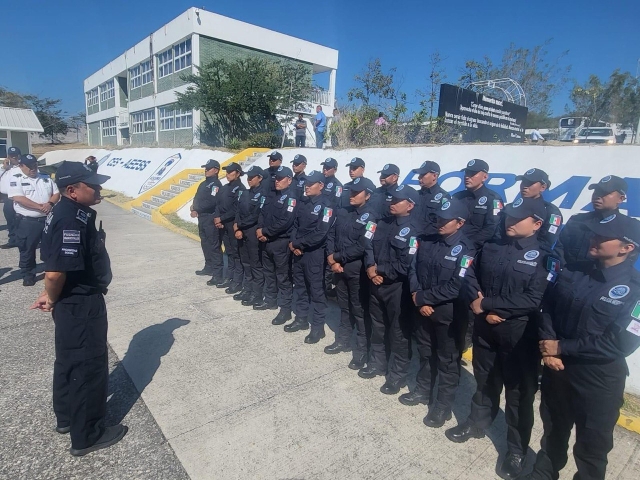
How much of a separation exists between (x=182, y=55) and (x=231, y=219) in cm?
2228

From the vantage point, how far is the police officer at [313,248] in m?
4.38

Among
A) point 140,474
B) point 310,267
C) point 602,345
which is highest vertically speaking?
point 602,345

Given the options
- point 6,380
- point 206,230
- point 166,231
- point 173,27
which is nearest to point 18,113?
point 173,27

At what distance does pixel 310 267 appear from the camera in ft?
14.7

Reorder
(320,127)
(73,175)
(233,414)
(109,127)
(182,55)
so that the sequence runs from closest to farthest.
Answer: (73,175)
(233,414)
(320,127)
(182,55)
(109,127)

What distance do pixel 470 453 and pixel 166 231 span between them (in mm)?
9149

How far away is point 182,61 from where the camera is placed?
24016 millimetres

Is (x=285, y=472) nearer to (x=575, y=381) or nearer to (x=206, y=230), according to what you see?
(x=575, y=381)

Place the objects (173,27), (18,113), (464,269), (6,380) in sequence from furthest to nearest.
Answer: (18,113) < (173,27) < (6,380) < (464,269)

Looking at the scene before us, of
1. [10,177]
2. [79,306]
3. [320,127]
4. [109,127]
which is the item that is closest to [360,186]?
[79,306]

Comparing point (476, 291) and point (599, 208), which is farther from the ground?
point (599, 208)

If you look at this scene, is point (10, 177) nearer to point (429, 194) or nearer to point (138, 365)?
point (138, 365)

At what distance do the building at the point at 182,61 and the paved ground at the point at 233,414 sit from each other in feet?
67.8

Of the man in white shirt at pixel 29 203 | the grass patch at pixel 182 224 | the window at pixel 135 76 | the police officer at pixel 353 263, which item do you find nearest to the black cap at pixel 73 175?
the police officer at pixel 353 263
